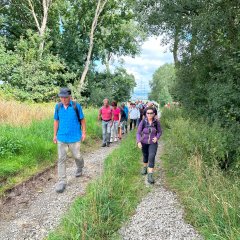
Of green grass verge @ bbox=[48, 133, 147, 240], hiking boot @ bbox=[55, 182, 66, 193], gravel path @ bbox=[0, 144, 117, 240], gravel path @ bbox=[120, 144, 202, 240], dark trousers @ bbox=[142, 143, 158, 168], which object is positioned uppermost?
dark trousers @ bbox=[142, 143, 158, 168]

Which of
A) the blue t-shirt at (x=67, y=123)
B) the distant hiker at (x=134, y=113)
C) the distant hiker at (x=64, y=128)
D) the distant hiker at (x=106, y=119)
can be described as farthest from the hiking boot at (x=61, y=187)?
the distant hiker at (x=134, y=113)

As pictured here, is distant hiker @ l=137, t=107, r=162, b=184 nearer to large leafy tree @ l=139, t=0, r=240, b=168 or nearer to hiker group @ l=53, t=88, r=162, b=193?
hiker group @ l=53, t=88, r=162, b=193

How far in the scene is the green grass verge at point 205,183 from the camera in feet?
14.4

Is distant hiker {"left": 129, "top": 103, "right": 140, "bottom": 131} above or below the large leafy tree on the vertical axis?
below

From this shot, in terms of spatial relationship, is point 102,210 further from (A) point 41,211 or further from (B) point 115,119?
(B) point 115,119

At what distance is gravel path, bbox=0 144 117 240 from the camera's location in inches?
Answer: 193

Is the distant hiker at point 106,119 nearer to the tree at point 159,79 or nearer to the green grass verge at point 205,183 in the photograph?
the green grass verge at point 205,183

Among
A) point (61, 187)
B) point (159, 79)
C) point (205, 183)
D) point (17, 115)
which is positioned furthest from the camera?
point (159, 79)

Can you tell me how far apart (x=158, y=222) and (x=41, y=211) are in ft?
7.21

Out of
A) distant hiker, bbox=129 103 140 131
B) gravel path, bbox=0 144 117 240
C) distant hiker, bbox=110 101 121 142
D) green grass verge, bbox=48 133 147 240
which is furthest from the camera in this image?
distant hiker, bbox=129 103 140 131

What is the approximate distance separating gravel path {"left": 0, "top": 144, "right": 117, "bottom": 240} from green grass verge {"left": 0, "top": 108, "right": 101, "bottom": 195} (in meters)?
0.63

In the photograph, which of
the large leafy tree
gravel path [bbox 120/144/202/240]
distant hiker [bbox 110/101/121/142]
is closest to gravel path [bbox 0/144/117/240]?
gravel path [bbox 120/144/202/240]

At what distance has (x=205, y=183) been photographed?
602cm

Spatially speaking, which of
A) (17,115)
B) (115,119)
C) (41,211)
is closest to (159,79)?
(115,119)
